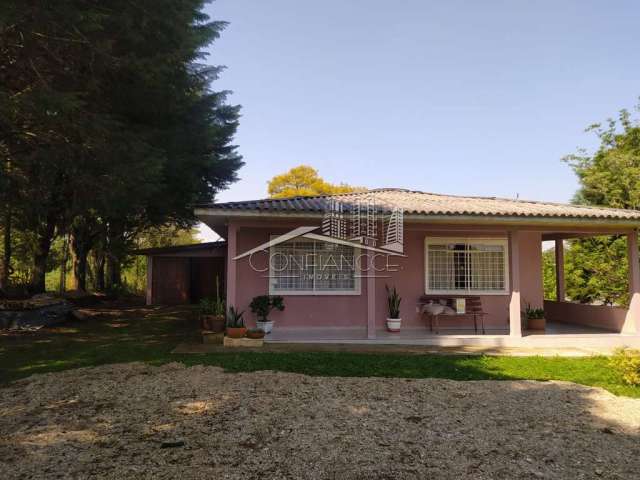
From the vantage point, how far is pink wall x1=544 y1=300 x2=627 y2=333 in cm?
1020

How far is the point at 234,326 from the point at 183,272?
12.6 m

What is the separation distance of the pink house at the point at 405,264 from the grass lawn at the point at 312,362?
57.3 inches

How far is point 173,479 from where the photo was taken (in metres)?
3.04

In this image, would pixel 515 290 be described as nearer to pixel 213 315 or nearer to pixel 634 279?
pixel 634 279

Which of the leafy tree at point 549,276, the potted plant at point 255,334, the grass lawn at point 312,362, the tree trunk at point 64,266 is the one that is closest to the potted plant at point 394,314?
the grass lawn at point 312,362

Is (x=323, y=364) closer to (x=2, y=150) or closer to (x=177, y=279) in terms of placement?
(x=2, y=150)

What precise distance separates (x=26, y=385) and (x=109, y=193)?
4.58 metres

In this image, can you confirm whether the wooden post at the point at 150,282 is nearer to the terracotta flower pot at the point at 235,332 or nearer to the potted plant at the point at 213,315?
the potted plant at the point at 213,315

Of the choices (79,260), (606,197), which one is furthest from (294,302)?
(79,260)

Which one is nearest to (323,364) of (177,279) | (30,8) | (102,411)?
(102,411)

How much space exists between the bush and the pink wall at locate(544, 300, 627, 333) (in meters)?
4.87

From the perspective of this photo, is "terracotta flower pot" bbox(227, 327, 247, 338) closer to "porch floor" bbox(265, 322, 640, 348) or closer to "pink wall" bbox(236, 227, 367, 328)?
"porch floor" bbox(265, 322, 640, 348)

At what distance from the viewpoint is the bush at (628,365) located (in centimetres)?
566

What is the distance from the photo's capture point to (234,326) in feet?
27.6
